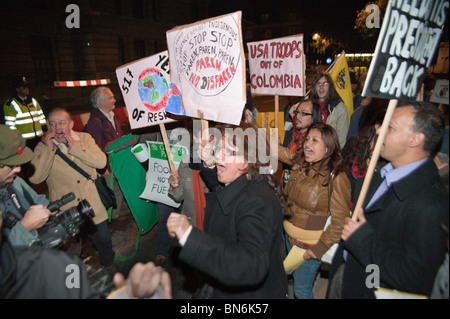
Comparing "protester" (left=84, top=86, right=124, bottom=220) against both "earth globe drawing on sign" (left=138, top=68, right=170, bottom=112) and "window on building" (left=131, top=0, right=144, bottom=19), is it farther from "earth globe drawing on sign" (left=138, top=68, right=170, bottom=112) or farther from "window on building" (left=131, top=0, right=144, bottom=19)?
"window on building" (left=131, top=0, right=144, bottom=19)

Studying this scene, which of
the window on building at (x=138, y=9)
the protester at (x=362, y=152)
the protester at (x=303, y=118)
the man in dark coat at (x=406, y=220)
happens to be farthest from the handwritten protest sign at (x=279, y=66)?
the window on building at (x=138, y=9)

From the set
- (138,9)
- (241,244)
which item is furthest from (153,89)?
(138,9)

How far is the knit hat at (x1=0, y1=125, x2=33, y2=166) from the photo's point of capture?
7.64 feet

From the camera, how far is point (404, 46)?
1.59 m

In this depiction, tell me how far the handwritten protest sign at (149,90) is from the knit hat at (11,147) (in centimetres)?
114

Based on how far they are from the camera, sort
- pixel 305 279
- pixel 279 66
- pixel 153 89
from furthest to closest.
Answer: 1. pixel 279 66
2. pixel 153 89
3. pixel 305 279

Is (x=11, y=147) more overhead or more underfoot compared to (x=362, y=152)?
more overhead

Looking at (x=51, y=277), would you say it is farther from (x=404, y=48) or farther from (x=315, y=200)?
(x=404, y=48)

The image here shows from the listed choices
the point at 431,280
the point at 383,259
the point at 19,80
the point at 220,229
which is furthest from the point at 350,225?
the point at 19,80

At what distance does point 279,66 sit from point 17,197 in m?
3.98

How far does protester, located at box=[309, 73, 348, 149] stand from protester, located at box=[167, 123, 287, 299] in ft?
8.50

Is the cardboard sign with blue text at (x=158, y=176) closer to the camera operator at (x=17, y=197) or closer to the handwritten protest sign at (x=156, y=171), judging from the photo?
the handwritten protest sign at (x=156, y=171)

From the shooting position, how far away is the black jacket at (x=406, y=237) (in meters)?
1.44

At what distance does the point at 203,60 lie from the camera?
237cm
